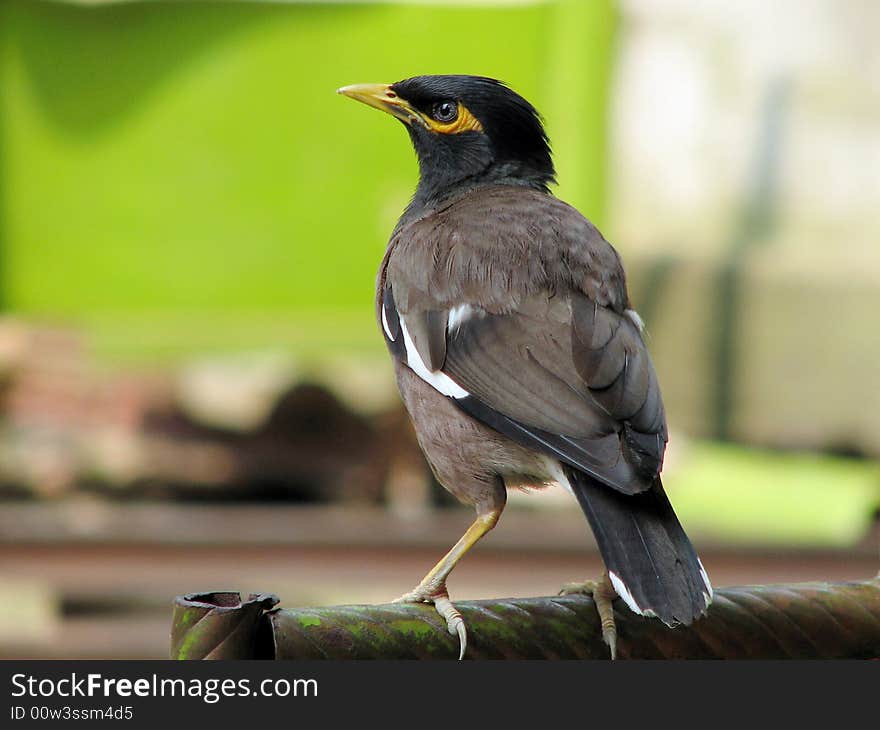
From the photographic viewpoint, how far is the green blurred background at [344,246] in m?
4.59

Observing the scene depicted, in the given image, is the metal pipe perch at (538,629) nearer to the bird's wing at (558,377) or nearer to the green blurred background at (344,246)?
the bird's wing at (558,377)

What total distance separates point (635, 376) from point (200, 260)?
2.83 metres

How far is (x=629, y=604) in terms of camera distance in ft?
5.85

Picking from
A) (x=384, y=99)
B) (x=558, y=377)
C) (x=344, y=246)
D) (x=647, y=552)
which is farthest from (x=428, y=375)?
(x=344, y=246)

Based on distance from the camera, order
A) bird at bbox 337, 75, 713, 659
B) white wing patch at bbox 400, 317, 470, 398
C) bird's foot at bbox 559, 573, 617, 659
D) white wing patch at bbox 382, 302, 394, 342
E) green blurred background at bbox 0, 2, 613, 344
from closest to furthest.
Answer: bird's foot at bbox 559, 573, 617, 659 → bird at bbox 337, 75, 713, 659 → white wing patch at bbox 400, 317, 470, 398 → white wing patch at bbox 382, 302, 394, 342 → green blurred background at bbox 0, 2, 613, 344

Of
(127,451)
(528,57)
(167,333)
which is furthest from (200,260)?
(528,57)

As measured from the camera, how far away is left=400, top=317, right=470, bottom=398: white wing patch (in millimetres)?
2230

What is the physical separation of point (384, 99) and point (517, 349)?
77cm

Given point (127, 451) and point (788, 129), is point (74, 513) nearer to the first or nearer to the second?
point (127, 451)

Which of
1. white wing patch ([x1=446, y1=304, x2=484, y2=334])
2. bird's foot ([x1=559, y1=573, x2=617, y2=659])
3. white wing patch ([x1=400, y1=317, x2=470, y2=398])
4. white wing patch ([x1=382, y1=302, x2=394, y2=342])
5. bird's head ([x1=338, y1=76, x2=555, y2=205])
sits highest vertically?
bird's head ([x1=338, y1=76, x2=555, y2=205])

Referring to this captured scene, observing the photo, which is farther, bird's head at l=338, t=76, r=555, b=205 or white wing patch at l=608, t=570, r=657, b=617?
bird's head at l=338, t=76, r=555, b=205

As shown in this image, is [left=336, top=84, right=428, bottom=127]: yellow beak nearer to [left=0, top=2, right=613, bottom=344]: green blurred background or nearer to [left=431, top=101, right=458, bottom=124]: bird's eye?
[left=431, top=101, right=458, bottom=124]: bird's eye

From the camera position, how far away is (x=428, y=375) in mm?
2312

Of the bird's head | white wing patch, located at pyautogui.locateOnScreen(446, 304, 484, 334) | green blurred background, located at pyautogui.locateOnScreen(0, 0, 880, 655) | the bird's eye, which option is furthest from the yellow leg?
green blurred background, located at pyautogui.locateOnScreen(0, 0, 880, 655)
